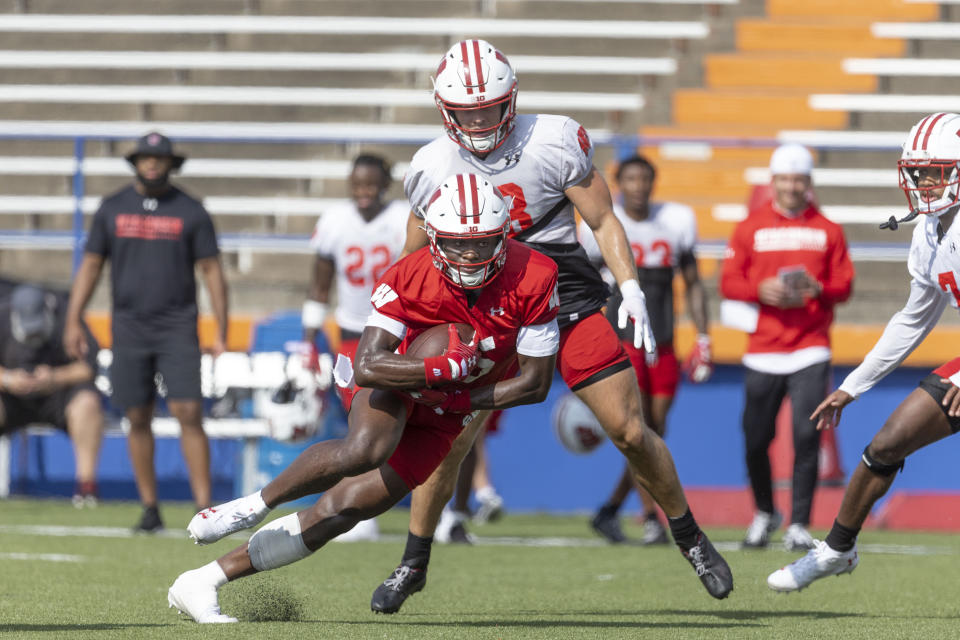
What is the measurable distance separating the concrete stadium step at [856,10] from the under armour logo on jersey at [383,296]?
35.9 feet

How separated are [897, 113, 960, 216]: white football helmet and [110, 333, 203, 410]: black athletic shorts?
14.4ft

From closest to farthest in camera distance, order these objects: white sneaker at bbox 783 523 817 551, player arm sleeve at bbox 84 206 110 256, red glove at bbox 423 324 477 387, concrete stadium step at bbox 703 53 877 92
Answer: red glove at bbox 423 324 477 387 → white sneaker at bbox 783 523 817 551 → player arm sleeve at bbox 84 206 110 256 → concrete stadium step at bbox 703 53 877 92

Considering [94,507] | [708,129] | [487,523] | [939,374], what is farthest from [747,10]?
[939,374]

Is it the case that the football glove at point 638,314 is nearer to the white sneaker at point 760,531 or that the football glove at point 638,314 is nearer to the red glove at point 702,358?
the white sneaker at point 760,531

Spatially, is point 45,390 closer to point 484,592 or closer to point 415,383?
point 484,592

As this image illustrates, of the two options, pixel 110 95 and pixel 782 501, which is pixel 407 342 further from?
pixel 110 95

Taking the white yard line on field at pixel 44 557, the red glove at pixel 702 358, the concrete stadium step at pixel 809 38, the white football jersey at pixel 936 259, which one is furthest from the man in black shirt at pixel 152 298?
the concrete stadium step at pixel 809 38

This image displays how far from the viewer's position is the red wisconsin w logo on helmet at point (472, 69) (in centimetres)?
545

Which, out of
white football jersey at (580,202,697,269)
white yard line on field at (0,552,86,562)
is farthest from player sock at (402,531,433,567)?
white football jersey at (580,202,697,269)

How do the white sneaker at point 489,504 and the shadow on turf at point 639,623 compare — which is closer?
the shadow on turf at point 639,623

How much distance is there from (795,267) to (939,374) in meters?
2.85

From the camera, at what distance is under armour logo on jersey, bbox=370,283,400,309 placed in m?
4.98

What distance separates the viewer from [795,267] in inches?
329

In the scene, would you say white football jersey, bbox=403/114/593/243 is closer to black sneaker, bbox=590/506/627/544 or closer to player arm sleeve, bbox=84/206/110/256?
black sneaker, bbox=590/506/627/544
